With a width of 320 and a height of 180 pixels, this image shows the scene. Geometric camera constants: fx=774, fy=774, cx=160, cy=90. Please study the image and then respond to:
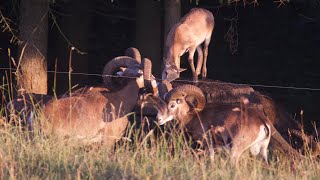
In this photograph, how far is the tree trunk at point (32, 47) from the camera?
14.4 metres

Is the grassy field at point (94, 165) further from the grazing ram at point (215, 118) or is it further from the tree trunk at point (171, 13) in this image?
the tree trunk at point (171, 13)

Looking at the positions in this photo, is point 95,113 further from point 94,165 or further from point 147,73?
point 94,165

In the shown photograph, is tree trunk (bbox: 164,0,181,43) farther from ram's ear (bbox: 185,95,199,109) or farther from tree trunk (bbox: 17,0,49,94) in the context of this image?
ram's ear (bbox: 185,95,199,109)

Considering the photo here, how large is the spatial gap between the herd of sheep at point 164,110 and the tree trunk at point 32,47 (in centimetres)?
196

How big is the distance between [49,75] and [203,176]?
1250cm

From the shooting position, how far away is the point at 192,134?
38.5 feet

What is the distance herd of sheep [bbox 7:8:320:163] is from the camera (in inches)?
439

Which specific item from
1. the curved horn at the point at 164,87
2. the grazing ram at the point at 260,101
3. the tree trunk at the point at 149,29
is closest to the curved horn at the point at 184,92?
→ the grazing ram at the point at 260,101

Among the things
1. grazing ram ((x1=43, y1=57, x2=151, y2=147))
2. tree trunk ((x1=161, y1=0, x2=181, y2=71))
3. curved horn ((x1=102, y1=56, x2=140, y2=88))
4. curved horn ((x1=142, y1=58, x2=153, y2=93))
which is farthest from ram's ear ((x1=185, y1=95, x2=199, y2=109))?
tree trunk ((x1=161, y1=0, x2=181, y2=71))

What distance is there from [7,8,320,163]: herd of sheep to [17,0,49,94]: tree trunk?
1.96m

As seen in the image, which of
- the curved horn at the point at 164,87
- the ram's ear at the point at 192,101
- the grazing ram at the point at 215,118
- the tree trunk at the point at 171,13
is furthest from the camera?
the tree trunk at the point at 171,13

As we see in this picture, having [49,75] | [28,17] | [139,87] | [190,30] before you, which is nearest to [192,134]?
[139,87]

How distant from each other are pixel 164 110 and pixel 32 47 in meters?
3.98

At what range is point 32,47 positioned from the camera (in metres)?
14.5
